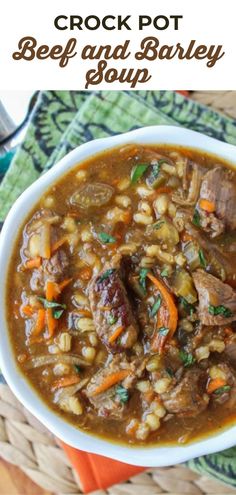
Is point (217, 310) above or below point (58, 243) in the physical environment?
below

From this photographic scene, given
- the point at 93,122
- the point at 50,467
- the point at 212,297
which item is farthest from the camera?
the point at 93,122

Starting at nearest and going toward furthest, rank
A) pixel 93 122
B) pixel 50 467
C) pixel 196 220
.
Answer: pixel 196 220 < pixel 50 467 < pixel 93 122

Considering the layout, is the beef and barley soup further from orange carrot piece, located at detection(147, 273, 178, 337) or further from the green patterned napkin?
the green patterned napkin

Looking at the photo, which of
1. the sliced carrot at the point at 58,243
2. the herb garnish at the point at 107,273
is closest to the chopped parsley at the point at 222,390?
the herb garnish at the point at 107,273

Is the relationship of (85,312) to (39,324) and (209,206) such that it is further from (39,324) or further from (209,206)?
(209,206)

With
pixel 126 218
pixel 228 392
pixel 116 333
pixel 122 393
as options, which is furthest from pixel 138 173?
pixel 228 392

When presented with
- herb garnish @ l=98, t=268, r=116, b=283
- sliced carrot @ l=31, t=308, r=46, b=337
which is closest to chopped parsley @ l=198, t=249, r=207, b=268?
herb garnish @ l=98, t=268, r=116, b=283

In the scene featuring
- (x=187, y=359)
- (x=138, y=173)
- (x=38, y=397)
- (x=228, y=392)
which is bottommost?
(x=228, y=392)

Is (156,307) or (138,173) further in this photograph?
(138,173)
